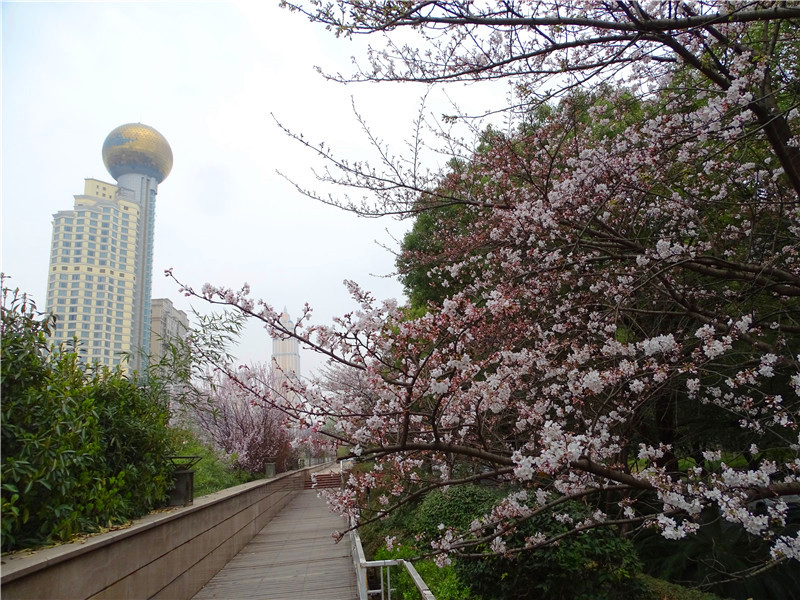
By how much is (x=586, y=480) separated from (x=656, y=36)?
8.69 feet

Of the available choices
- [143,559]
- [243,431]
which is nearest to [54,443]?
[143,559]

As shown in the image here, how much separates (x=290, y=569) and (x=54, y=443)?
4808mm

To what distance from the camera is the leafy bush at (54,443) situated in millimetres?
2803

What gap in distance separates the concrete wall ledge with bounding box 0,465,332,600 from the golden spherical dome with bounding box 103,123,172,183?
62235mm

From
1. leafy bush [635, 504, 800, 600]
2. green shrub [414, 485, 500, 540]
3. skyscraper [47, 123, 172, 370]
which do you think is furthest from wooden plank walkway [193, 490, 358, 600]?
leafy bush [635, 504, 800, 600]

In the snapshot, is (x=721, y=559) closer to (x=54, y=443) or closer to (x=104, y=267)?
(x=54, y=443)

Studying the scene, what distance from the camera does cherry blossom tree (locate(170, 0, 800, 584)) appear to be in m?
2.60

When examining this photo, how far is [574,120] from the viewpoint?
4.34 metres

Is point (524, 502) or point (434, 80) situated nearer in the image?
point (434, 80)

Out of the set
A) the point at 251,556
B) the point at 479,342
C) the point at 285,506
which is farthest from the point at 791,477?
the point at 285,506

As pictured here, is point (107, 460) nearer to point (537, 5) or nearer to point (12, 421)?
point (12, 421)

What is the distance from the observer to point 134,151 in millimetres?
60156

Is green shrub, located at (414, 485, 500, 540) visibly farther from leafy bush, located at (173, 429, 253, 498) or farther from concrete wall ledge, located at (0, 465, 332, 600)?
leafy bush, located at (173, 429, 253, 498)

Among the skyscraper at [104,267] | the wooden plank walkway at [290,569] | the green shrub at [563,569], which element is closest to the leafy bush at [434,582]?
the green shrub at [563,569]
